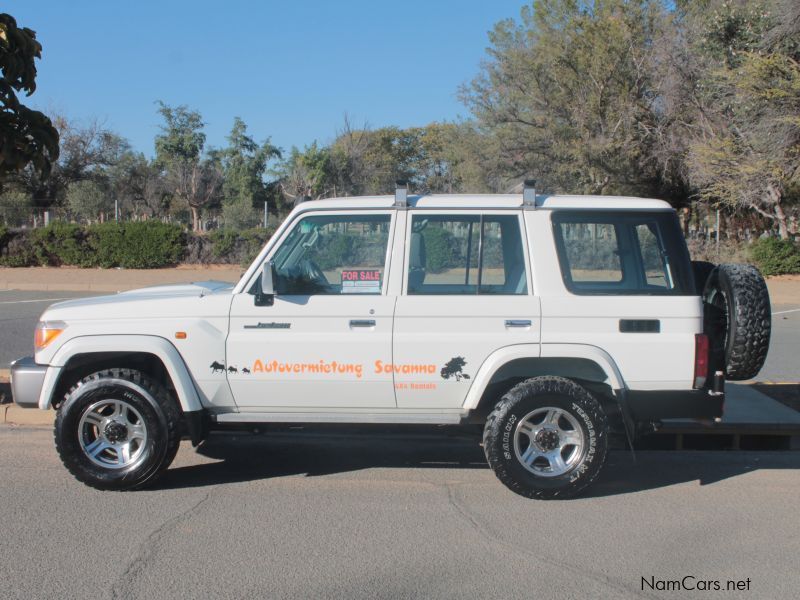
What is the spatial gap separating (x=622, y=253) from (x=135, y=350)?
11.2 ft

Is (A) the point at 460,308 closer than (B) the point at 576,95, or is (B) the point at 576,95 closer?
(A) the point at 460,308

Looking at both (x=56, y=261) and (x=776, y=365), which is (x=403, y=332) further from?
(x=56, y=261)

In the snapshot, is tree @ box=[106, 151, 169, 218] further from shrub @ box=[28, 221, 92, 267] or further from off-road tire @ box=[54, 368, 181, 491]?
off-road tire @ box=[54, 368, 181, 491]

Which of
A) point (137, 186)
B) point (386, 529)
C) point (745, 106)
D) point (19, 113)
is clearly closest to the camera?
point (386, 529)

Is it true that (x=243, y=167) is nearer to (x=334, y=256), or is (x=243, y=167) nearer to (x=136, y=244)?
(x=136, y=244)

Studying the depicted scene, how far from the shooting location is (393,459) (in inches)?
251

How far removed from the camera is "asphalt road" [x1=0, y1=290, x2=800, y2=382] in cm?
1031

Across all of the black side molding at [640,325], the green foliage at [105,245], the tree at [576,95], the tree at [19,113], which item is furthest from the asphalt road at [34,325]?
the tree at [576,95]

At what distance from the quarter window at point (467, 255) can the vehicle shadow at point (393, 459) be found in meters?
1.19

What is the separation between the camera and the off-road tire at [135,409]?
17.4 feet

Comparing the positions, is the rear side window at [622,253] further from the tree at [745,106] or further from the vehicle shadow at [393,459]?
the tree at [745,106]

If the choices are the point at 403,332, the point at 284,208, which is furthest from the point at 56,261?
the point at 403,332

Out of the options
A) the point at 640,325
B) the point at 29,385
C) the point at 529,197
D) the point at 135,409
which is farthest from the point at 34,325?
the point at 640,325

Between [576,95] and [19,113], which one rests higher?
[576,95]
